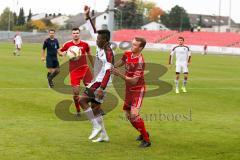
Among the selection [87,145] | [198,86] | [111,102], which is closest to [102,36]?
[87,145]

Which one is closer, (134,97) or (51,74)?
(134,97)

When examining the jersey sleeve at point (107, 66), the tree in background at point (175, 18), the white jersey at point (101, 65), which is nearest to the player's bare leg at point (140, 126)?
the jersey sleeve at point (107, 66)

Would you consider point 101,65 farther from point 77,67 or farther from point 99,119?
point 77,67

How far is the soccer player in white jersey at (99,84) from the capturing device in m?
9.89

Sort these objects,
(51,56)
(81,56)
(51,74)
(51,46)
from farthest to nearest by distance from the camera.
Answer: (51,56)
(51,46)
(51,74)
(81,56)

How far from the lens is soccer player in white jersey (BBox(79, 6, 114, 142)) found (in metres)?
9.89

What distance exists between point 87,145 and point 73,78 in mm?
3914

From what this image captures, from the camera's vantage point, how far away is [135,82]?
991 centimetres

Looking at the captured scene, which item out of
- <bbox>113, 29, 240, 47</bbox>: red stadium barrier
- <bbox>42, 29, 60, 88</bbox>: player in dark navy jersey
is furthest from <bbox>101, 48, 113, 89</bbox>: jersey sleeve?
<bbox>113, 29, 240, 47</bbox>: red stadium barrier

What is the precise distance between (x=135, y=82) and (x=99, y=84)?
2.62 feet

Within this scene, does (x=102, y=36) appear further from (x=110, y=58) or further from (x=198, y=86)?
(x=198, y=86)

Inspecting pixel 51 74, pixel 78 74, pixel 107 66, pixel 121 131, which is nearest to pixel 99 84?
pixel 107 66

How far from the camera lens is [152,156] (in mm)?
9016

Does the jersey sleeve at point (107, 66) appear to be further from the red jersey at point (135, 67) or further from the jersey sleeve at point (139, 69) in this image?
the jersey sleeve at point (139, 69)
